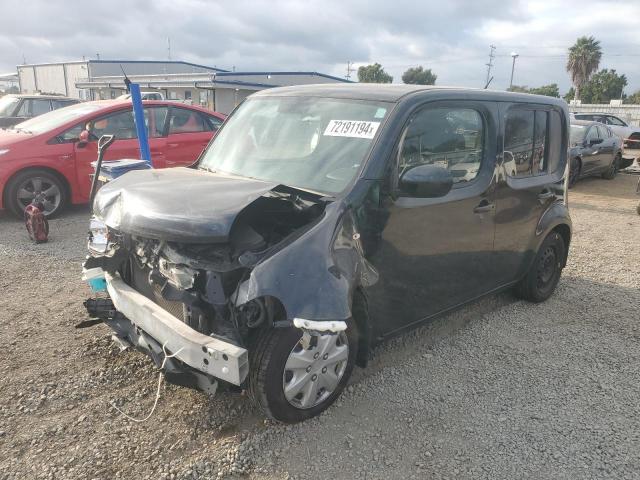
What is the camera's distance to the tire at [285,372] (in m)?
2.49

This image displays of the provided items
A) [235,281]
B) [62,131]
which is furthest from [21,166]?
[235,281]

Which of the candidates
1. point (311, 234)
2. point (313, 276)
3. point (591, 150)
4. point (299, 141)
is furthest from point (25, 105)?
point (591, 150)

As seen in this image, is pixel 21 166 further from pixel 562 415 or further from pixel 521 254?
pixel 562 415

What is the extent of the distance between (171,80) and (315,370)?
2927cm

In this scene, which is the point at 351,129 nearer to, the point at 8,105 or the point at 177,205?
the point at 177,205

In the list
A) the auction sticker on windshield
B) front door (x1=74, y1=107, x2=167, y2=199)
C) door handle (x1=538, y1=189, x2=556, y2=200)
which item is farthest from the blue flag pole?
door handle (x1=538, y1=189, x2=556, y2=200)

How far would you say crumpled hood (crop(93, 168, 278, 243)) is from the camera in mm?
2346

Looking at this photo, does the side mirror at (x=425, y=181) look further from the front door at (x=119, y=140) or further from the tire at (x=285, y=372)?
the front door at (x=119, y=140)

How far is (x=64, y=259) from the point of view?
5414 mm

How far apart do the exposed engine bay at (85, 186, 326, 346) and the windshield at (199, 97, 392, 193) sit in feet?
0.99

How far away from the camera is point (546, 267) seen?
4730 mm

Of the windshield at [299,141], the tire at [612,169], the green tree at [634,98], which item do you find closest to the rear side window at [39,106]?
the windshield at [299,141]

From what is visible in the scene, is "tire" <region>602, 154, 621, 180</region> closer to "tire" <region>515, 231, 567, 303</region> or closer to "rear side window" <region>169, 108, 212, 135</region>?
"tire" <region>515, 231, 567, 303</region>

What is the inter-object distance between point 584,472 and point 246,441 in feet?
5.91
